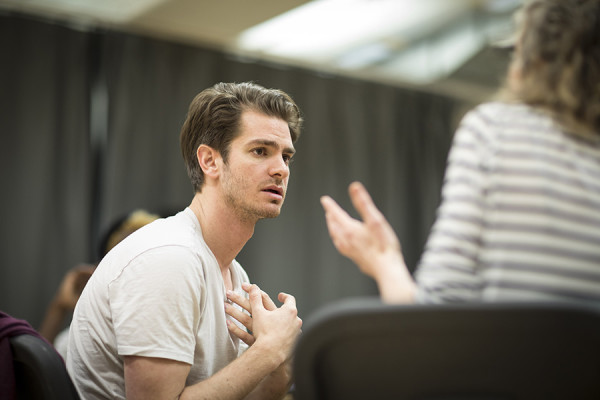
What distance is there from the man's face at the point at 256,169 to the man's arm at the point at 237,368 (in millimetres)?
231

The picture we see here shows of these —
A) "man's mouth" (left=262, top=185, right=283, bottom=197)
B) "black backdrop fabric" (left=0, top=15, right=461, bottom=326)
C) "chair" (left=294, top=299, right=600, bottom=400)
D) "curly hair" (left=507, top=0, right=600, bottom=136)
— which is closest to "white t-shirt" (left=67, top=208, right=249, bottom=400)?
"man's mouth" (left=262, top=185, right=283, bottom=197)

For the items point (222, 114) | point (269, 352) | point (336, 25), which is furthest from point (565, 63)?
point (336, 25)

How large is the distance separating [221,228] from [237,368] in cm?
37

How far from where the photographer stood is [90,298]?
4.37 feet

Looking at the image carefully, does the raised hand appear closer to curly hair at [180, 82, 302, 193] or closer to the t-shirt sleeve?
the t-shirt sleeve

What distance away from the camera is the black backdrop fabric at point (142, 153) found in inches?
146

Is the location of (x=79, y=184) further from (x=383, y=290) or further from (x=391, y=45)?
(x=383, y=290)

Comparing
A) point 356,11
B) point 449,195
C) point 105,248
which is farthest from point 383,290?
point 356,11

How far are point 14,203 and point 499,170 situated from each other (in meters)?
3.48

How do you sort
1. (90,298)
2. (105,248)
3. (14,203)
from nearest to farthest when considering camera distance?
(90,298) → (105,248) → (14,203)

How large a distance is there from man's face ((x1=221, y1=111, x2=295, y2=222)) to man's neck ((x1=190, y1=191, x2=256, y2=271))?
0.07ft

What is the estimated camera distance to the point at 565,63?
86 cm

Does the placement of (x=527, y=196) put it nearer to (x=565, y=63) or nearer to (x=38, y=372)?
(x=565, y=63)

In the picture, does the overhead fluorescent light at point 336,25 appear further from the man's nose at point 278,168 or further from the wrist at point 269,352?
the wrist at point 269,352
